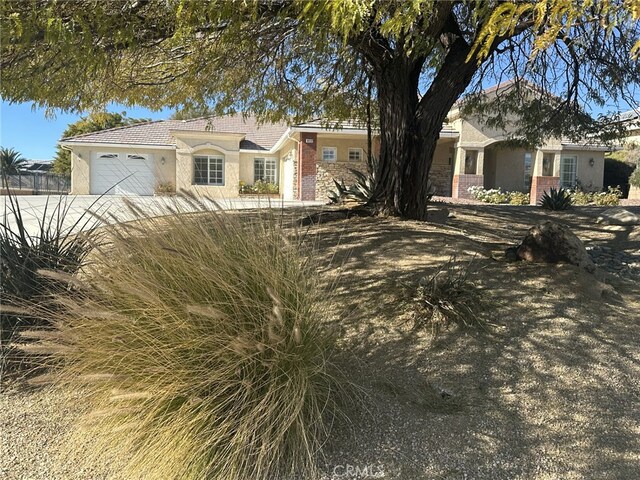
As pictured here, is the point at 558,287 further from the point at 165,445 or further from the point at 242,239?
the point at 165,445

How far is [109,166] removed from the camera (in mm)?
25156

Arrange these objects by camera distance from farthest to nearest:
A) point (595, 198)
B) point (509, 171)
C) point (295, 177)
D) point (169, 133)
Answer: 1. point (169, 133)
2. point (509, 171)
3. point (295, 177)
4. point (595, 198)

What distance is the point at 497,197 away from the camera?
21.6 metres

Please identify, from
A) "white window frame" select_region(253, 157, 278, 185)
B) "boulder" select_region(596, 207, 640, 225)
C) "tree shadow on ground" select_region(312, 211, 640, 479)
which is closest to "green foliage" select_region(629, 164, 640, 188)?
"boulder" select_region(596, 207, 640, 225)

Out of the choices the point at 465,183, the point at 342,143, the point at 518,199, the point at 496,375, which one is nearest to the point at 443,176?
the point at 465,183

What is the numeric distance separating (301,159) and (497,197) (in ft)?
28.4

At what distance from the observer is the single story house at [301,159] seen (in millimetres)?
22719

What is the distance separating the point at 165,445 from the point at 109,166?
24.8 m

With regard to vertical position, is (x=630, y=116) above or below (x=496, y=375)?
above

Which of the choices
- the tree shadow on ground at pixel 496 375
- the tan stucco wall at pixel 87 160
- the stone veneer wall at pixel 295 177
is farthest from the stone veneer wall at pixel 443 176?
the tree shadow on ground at pixel 496 375

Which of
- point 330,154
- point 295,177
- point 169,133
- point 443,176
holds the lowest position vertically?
point 295,177

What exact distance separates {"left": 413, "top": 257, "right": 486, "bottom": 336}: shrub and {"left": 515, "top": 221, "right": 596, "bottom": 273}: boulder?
1.48 m

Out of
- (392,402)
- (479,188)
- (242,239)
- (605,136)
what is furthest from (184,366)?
(479,188)

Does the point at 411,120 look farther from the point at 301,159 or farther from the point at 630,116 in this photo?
the point at 301,159
